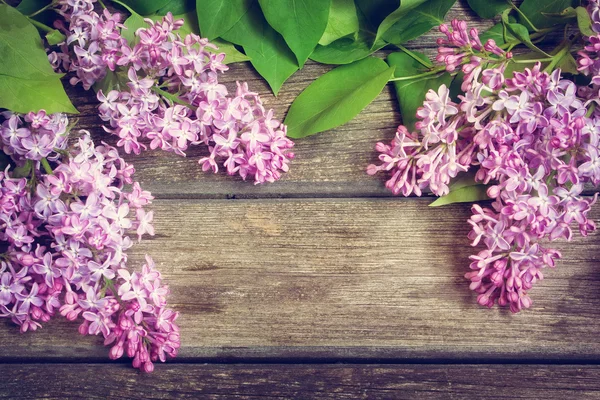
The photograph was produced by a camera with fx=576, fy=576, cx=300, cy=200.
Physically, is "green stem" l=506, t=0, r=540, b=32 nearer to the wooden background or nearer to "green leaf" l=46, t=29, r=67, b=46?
the wooden background

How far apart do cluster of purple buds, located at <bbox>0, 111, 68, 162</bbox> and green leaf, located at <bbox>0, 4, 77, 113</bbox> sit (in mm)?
16

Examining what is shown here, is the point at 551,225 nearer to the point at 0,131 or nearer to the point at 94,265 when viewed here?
the point at 94,265

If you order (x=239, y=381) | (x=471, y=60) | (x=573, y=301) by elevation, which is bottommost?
(x=239, y=381)

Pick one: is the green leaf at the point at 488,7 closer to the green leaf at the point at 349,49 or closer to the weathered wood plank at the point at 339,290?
→ the green leaf at the point at 349,49

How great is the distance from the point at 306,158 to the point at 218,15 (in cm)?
22

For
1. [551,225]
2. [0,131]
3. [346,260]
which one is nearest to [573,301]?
[551,225]

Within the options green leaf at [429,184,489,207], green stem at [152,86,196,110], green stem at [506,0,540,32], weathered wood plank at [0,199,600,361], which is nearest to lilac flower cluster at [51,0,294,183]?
green stem at [152,86,196,110]

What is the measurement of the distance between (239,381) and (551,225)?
17.3 inches

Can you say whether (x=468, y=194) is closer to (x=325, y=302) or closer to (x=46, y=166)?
(x=325, y=302)

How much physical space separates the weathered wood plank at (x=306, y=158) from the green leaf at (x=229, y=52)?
1.5 inches

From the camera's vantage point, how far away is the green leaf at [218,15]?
72 centimetres

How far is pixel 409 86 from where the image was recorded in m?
0.76

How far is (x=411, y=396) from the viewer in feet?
2.46

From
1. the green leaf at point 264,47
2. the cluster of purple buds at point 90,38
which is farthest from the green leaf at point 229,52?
the cluster of purple buds at point 90,38
